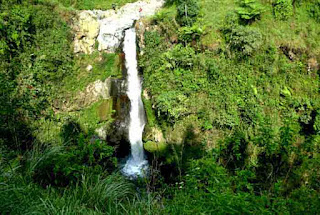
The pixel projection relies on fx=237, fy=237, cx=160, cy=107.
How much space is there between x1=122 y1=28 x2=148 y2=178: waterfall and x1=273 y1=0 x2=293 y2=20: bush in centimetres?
673

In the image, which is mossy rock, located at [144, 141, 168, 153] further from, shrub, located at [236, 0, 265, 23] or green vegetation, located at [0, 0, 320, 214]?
shrub, located at [236, 0, 265, 23]

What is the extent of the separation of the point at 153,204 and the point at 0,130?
11.7 feet

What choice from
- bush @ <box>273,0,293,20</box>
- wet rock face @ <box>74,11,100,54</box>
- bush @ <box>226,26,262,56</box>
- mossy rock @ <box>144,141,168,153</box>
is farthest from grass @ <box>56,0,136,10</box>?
mossy rock @ <box>144,141,168,153</box>

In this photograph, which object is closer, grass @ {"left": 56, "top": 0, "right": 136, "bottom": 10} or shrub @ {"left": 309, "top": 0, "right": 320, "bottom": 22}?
shrub @ {"left": 309, "top": 0, "right": 320, "bottom": 22}

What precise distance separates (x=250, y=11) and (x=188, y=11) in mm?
2663

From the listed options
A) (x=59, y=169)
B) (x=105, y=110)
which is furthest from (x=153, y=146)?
(x=59, y=169)

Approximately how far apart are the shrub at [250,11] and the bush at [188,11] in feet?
6.11

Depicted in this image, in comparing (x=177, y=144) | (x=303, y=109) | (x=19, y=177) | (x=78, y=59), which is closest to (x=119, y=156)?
(x=177, y=144)

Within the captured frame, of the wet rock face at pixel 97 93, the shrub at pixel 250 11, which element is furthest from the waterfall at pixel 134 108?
the shrub at pixel 250 11

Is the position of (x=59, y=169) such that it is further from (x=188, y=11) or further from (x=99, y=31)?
(x=99, y=31)

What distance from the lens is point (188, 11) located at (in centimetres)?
1080

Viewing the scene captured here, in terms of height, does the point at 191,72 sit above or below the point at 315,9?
below

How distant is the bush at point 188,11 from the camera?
1077 centimetres

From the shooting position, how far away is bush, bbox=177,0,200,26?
424 inches
